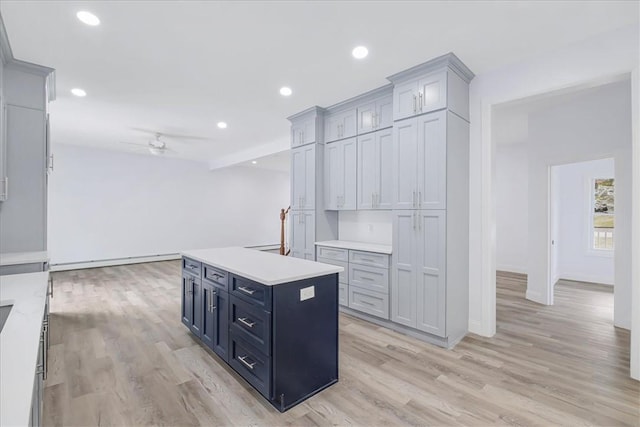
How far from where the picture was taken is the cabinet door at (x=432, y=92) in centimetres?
297

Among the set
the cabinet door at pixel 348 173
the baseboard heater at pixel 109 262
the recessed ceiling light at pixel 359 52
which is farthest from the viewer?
the baseboard heater at pixel 109 262

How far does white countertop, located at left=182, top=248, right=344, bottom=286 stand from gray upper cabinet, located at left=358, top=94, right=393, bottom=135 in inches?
83.2

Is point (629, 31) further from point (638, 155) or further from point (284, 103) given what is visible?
point (284, 103)

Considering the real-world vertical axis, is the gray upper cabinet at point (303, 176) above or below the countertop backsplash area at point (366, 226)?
above

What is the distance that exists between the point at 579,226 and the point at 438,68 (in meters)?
5.21

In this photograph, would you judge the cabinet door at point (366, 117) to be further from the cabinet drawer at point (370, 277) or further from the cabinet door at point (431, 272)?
the cabinet drawer at point (370, 277)

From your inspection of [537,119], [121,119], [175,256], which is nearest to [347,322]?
[537,119]

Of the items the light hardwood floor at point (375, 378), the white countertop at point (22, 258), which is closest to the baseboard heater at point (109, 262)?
the light hardwood floor at point (375, 378)

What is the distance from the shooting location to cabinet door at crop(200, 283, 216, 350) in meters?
2.70

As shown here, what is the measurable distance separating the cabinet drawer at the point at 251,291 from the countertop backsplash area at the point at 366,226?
7.77 feet

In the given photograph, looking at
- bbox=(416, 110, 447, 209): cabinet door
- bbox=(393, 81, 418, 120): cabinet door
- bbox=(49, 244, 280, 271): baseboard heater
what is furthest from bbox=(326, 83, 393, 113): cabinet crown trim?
bbox=(49, 244, 280, 271): baseboard heater

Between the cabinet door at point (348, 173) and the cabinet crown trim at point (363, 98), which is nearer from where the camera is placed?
the cabinet crown trim at point (363, 98)

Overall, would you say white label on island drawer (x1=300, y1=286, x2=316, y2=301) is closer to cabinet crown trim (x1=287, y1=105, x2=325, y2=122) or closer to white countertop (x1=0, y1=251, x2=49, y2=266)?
white countertop (x1=0, y1=251, x2=49, y2=266)

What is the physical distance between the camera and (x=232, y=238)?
9.41 metres
